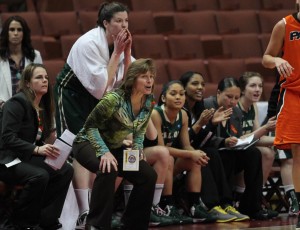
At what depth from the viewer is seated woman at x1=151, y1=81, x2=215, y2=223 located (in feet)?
17.6

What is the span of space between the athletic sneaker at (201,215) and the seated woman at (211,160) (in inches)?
2.0

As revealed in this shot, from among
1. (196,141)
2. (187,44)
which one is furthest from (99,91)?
(187,44)

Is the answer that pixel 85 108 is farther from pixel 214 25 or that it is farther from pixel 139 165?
pixel 214 25

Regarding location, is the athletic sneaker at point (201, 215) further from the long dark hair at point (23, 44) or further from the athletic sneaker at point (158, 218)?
the long dark hair at point (23, 44)

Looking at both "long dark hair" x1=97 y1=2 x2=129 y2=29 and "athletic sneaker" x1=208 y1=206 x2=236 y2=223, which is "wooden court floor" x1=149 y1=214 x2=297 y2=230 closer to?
"athletic sneaker" x1=208 y1=206 x2=236 y2=223

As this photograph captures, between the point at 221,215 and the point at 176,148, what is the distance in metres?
0.57

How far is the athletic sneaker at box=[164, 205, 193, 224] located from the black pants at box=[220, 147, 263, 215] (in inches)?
22.2

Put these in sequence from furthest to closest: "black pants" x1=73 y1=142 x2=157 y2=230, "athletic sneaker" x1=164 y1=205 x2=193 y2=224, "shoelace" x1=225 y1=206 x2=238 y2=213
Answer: "shoelace" x1=225 y1=206 x2=238 y2=213
"athletic sneaker" x1=164 y1=205 x2=193 y2=224
"black pants" x1=73 y1=142 x2=157 y2=230

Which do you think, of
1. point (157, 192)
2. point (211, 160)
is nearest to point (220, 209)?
point (211, 160)

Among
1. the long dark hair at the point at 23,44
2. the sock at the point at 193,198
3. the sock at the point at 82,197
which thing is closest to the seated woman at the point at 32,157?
the sock at the point at 82,197

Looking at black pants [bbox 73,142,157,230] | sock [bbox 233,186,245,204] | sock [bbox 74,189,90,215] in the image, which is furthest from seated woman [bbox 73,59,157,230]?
sock [bbox 233,186,245,204]

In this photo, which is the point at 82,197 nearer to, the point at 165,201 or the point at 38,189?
the point at 38,189

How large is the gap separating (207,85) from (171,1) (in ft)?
6.56

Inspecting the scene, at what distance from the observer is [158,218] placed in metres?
5.23
